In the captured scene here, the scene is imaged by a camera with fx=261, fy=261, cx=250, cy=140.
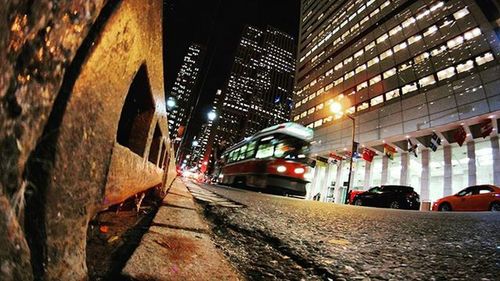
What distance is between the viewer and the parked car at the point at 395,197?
1412 cm

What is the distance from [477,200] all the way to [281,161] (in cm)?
939

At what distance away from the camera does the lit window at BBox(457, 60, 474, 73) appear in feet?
63.9

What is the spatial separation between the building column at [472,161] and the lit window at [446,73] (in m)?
5.45

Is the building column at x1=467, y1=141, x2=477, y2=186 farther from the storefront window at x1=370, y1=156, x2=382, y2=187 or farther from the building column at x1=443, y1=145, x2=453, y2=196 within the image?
the storefront window at x1=370, y1=156, x2=382, y2=187

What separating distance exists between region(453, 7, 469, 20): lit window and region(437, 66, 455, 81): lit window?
4.91m

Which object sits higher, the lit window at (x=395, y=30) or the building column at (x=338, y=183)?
the lit window at (x=395, y=30)

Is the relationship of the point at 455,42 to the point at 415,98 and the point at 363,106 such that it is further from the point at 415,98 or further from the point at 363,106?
the point at 363,106

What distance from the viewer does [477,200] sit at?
12.2 metres

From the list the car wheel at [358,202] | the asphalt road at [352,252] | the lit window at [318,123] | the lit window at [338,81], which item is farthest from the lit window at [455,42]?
the asphalt road at [352,252]

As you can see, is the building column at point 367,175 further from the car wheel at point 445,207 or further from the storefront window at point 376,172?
the car wheel at point 445,207

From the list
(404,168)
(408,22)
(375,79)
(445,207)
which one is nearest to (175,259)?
(445,207)

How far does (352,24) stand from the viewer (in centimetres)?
3650

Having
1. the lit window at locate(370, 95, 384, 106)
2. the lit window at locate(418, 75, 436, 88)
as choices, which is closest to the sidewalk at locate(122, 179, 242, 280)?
the lit window at locate(418, 75, 436, 88)

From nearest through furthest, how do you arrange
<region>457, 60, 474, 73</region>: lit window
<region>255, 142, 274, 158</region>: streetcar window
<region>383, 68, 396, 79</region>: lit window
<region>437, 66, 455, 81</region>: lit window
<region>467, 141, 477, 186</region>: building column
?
<region>255, 142, 274, 158</region>: streetcar window, <region>467, 141, 477, 186</region>: building column, <region>457, 60, 474, 73</region>: lit window, <region>437, 66, 455, 81</region>: lit window, <region>383, 68, 396, 79</region>: lit window
